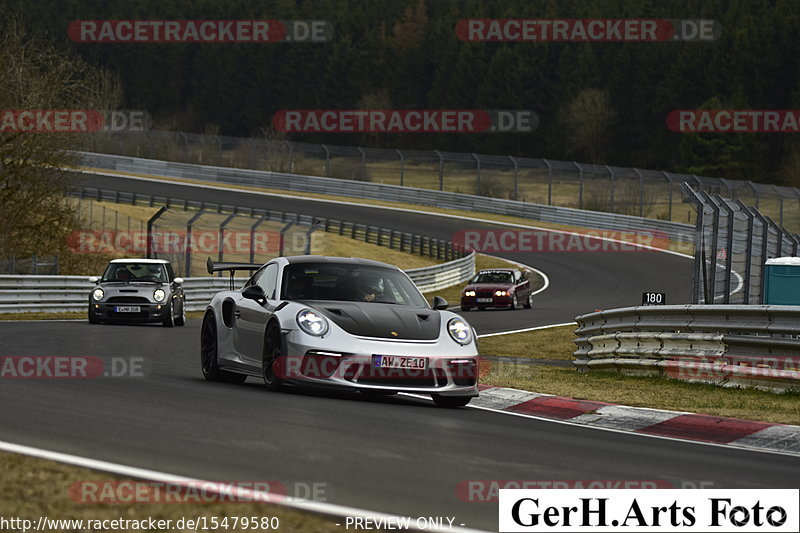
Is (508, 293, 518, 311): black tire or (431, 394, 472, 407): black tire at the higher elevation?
(431, 394, 472, 407): black tire

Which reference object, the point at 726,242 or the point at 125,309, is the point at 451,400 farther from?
the point at 125,309

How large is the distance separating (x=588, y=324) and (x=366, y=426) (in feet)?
31.9

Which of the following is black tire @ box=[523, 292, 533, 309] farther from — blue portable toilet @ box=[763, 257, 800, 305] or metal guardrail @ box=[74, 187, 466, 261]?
blue portable toilet @ box=[763, 257, 800, 305]

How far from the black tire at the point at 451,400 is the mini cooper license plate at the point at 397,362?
0.54 metres

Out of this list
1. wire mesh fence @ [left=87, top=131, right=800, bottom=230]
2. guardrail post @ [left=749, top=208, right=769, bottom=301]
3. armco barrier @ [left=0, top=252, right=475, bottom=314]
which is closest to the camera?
guardrail post @ [left=749, top=208, right=769, bottom=301]

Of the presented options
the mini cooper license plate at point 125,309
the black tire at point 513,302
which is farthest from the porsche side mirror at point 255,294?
the black tire at point 513,302

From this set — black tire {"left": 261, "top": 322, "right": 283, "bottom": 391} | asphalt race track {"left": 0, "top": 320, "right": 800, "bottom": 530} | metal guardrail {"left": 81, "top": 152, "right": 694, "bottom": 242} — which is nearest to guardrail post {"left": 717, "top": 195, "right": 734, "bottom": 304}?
asphalt race track {"left": 0, "top": 320, "right": 800, "bottom": 530}

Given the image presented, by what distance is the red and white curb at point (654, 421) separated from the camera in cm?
937

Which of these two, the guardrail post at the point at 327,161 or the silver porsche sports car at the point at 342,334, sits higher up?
the guardrail post at the point at 327,161

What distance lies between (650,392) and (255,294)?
166 inches

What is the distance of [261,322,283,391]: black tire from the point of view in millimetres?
11365

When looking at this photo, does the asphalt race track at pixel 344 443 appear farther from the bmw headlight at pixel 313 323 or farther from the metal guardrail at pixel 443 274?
the metal guardrail at pixel 443 274

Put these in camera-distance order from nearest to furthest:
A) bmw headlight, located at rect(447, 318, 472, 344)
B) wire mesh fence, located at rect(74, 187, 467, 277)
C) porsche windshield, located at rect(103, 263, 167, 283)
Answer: bmw headlight, located at rect(447, 318, 472, 344), porsche windshield, located at rect(103, 263, 167, 283), wire mesh fence, located at rect(74, 187, 467, 277)

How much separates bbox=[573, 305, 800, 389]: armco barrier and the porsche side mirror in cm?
492
